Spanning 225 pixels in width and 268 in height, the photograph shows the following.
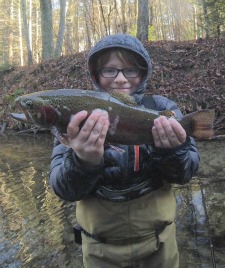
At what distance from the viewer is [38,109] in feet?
6.59

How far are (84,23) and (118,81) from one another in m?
47.2

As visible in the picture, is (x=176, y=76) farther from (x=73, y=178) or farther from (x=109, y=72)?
(x=73, y=178)

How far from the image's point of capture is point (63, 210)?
5738mm

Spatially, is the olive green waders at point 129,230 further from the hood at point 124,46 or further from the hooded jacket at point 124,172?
the hood at point 124,46

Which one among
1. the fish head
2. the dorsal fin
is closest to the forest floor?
the dorsal fin

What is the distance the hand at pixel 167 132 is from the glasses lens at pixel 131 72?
627 mm

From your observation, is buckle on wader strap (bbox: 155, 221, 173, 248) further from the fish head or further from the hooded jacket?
the fish head

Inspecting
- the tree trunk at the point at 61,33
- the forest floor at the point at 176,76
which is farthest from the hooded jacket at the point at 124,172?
the tree trunk at the point at 61,33

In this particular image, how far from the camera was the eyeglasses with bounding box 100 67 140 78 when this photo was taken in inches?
102

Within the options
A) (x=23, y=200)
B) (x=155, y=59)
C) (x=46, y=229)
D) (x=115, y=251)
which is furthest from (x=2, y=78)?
(x=115, y=251)

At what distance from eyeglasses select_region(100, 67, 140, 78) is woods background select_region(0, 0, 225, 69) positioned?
1375 cm

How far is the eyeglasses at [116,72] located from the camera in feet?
8.51

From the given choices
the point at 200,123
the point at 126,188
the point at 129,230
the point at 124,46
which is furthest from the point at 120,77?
the point at 129,230

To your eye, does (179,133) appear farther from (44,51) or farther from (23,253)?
(44,51)
